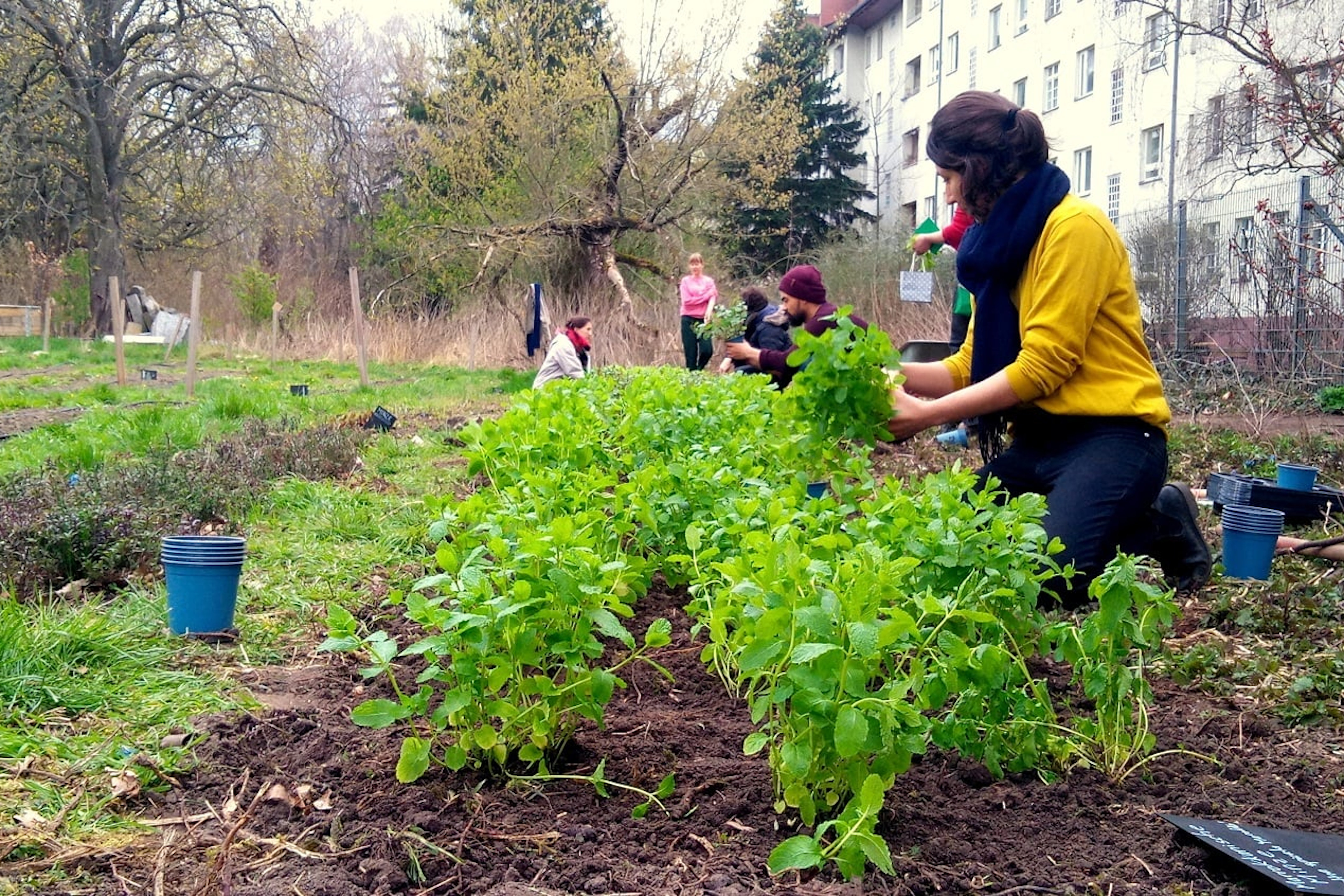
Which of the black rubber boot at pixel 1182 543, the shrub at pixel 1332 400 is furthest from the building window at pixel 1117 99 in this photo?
the black rubber boot at pixel 1182 543

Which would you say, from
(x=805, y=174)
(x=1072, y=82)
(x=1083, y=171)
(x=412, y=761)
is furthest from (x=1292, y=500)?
(x=805, y=174)

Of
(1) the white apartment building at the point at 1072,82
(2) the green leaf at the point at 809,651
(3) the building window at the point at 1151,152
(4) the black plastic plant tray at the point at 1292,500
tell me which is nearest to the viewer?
(2) the green leaf at the point at 809,651

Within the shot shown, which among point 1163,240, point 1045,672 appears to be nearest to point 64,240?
point 1163,240

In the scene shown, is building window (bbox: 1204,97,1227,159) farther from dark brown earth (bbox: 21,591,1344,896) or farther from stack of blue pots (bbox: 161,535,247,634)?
stack of blue pots (bbox: 161,535,247,634)

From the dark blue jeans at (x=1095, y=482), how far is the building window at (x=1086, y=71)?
25.7 metres

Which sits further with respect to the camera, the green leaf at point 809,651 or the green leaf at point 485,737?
the green leaf at point 485,737

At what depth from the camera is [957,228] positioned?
4.66 meters

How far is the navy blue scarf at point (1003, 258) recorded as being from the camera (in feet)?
10.8

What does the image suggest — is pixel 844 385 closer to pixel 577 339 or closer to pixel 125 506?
pixel 125 506

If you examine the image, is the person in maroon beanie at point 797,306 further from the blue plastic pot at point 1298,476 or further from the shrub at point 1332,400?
the shrub at point 1332,400

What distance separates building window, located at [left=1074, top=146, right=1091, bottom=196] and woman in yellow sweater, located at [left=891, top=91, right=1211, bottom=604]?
81.9 feet

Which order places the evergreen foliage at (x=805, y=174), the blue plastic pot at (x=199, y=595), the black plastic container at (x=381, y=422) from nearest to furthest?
the blue plastic pot at (x=199, y=595) → the black plastic container at (x=381, y=422) → the evergreen foliage at (x=805, y=174)

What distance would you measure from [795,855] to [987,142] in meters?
2.28

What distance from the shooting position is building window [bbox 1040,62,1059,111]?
92.3 ft
